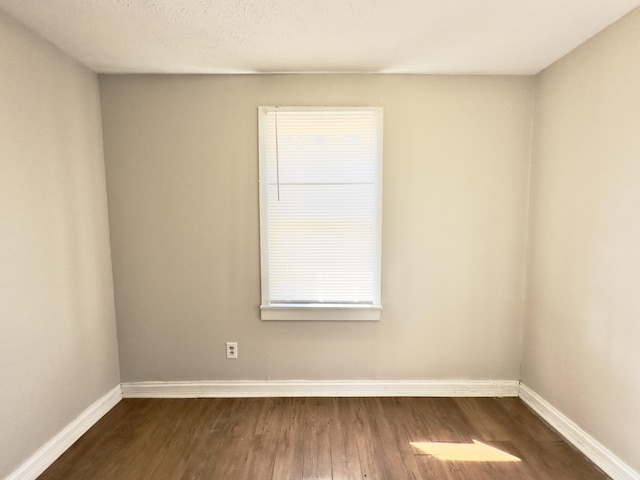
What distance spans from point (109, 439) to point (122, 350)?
24.2 inches

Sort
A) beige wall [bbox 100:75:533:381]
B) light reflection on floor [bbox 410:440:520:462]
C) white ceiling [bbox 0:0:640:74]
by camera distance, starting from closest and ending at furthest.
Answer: white ceiling [bbox 0:0:640:74] < light reflection on floor [bbox 410:440:520:462] < beige wall [bbox 100:75:533:381]

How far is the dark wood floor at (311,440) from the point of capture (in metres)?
1.76

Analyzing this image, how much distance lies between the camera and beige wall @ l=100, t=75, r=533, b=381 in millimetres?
2305

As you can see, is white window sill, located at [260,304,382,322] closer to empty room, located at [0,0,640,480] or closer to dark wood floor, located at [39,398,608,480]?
empty room, located at [0,0,640,480]

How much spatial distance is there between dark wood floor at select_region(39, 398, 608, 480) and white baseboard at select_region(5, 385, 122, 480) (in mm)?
44

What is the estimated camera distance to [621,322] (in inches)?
66.1

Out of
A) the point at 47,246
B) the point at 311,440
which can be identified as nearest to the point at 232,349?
the point at 311,440

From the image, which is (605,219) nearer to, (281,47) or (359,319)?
(359,319)

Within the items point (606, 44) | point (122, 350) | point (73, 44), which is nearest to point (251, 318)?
point (122, 350)

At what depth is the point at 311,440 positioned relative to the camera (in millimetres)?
1984

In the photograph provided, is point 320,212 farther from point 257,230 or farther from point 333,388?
point 333,388

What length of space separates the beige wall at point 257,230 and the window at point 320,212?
0.08 metres

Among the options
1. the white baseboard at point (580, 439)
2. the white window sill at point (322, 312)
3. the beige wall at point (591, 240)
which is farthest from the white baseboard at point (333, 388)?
the white window sill at point (322, 312)

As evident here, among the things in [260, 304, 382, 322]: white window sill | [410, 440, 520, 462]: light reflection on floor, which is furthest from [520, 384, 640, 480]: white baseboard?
[260, 304, 382, 322]: white window sill
